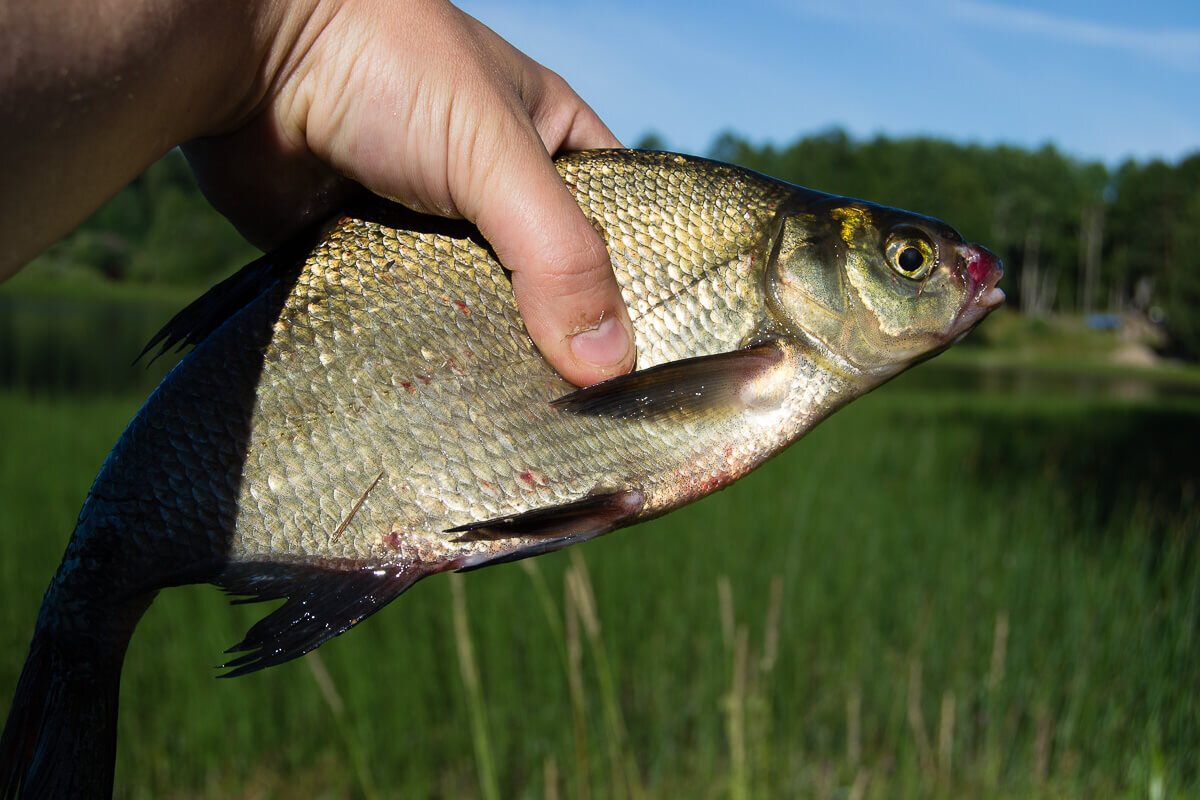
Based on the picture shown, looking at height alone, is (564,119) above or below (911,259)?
above

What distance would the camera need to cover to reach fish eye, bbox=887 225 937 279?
1.72m

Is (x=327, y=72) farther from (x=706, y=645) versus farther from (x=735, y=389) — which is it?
(x=706, y=645)

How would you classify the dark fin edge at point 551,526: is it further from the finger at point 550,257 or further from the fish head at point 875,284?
the fish head at point 875,284

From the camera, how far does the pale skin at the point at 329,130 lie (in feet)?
3.73

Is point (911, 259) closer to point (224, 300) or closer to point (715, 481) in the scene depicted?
point (715, 481)

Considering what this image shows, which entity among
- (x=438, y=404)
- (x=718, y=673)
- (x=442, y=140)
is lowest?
(x=718, y=673)

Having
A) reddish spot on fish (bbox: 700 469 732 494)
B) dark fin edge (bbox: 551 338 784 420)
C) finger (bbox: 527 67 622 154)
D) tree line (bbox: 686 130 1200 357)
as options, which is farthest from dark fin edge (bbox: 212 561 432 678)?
tree line (bbox: 686 130 1200 357)

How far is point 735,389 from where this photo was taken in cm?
157

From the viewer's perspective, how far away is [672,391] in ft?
5.02

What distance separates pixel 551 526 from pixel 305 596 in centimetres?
39

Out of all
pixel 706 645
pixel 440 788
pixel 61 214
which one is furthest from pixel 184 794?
pixel 61 214

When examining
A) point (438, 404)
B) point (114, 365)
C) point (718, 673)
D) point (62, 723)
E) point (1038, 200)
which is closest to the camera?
point (62, 723)

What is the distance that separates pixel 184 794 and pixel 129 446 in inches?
205

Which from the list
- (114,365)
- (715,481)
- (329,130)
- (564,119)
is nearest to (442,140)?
(329,130)
